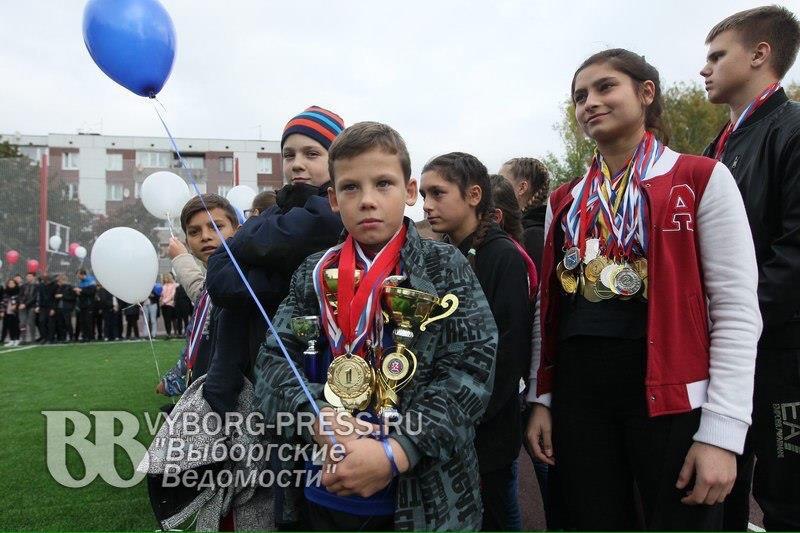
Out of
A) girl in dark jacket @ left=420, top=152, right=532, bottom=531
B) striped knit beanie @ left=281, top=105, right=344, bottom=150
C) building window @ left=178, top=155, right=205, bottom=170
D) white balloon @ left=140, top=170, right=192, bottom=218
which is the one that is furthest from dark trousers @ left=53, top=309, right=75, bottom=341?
building window @ left=178, top=155, right=205, bottom=170

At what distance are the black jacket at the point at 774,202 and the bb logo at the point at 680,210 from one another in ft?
1.72

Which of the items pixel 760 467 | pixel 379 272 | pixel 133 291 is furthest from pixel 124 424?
pixel 760 467

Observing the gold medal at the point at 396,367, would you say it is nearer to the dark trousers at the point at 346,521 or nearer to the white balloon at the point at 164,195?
the dark trousers at the point at 346,521

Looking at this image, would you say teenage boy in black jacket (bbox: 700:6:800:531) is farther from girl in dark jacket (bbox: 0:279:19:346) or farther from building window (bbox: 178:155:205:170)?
building window (bbox: 178:155:205:170)

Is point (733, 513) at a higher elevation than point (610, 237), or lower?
lower

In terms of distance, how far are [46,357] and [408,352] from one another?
14235mm

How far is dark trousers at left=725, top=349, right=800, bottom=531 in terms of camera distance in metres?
1.94

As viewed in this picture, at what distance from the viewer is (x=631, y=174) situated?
6.01ft

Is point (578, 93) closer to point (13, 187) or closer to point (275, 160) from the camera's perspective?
point (13, 187)

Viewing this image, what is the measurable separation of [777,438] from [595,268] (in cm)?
96

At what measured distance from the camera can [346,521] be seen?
1619 millimetres

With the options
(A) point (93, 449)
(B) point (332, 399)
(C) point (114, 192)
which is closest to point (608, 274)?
(B) point (332, 399)

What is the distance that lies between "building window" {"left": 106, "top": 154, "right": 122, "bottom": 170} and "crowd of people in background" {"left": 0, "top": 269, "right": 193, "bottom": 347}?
32.5 meters

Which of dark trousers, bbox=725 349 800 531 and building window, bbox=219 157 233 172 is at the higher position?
building window, bbox=219 157 233 172
